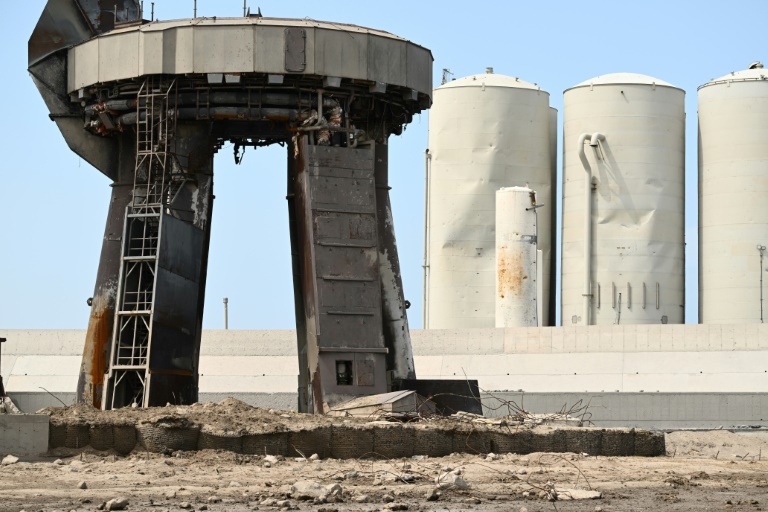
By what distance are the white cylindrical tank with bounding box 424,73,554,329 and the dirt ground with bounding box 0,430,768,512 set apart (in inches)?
1135

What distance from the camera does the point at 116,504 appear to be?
1675 centimetres

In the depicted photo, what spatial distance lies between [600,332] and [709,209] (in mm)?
6455

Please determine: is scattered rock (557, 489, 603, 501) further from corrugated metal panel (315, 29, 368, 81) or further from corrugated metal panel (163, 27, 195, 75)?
corrugated metal panel (163, 27, 195, 75)

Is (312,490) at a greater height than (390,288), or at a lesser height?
lesser

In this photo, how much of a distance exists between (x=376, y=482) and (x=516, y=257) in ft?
101

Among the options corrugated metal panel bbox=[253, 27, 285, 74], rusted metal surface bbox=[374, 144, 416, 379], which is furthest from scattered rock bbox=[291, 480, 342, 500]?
rusted metal surface bbox=[374, 144, 416, 379]

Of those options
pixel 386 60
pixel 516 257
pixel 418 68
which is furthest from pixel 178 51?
pixel 516 257

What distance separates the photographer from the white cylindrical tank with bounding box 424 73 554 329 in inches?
2132

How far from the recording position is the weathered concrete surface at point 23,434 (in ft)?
72.0

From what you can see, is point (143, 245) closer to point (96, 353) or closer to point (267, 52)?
point (96, 353)

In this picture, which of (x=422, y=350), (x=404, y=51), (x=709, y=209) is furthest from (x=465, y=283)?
(x=404, y=51)

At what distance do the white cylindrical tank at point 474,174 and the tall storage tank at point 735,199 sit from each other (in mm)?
5781

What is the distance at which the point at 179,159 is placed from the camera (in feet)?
99.6

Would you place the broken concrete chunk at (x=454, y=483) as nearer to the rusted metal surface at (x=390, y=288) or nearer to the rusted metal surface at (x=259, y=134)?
the rusted metal surface at (x=259, y=134)
